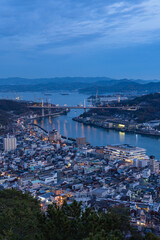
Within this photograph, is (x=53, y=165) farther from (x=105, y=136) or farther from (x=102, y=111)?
(x=102, y=111)

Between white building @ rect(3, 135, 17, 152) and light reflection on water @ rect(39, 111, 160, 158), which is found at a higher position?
white building @ rect(3, 135, 17, 152)

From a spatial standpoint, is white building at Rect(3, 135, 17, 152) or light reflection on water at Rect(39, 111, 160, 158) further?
light reflection on water at Rect(39, 111, 160, 158)

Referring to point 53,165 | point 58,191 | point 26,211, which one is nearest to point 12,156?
point 53,165

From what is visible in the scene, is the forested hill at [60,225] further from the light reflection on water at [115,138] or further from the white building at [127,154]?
the light reflection on water at [115,138]

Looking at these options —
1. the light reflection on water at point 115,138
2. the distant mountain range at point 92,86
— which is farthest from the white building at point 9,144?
the distant mountain range at point 92,86

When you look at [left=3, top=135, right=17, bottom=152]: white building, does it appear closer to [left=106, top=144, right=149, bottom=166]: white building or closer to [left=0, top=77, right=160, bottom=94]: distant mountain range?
[left=106, top=144, right=149, bottom=166]: white building

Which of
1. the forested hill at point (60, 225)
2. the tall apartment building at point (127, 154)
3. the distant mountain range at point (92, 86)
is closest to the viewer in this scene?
the forested hill at point (60, 225)

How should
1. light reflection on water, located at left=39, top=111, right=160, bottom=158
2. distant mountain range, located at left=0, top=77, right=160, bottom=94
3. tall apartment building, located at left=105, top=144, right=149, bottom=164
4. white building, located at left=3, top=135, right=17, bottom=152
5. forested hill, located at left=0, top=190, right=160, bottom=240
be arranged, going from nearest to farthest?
forested hill, located at left=0, top=190, right=160, bottom=240 → tall apartment building, located at left=105, top=144, right=149, bottom=164 → white building, located at left=3, top=135, right=17, bottom=152 → light reflection on water, located at left=39, top=111, right=160, bottom=158 → distant mountain range, located at left=0, top=77, right=160, bottom=94

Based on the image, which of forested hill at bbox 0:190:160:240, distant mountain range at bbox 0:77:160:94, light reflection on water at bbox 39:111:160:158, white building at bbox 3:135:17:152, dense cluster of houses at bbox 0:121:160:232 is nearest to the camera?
forested hill at bbox 0:190:160:240

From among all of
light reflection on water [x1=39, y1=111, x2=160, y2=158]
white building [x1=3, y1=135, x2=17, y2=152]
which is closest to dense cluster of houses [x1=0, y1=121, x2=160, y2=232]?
white building [x1=3, y1=135, x2=17, y2=152]

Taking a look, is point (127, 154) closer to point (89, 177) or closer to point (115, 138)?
point (89, 177)

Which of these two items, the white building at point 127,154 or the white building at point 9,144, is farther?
the white building at point 9,144
